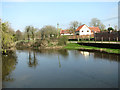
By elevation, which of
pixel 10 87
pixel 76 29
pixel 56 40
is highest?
pixel 76 29

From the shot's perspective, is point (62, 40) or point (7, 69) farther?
point (62, 40)

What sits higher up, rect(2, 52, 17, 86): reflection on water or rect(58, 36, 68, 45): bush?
rect(58, 36, 68, 45): bush

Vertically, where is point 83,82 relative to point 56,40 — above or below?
below

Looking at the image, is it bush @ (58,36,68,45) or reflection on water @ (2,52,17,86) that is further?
bush @ (58,36,68,45)

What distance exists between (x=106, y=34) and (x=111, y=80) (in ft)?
→ 105

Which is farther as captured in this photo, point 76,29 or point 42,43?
point 76,29

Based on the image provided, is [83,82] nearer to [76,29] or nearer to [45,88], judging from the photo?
[45,88]

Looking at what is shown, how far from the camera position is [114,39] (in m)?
36.2

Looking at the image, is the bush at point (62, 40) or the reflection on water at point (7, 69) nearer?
the reflection on water at point (7, 69)

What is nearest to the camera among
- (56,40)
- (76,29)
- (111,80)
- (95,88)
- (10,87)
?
(95,88)

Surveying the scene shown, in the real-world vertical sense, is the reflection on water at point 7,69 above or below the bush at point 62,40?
below

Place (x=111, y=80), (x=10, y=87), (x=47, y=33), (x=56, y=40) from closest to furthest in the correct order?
1. (x=10, y=87)
2. (x=111, y=80)
3. (x=56, y=40)
4. (x=47, y=33)

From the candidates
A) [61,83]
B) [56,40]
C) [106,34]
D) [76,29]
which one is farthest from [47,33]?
[61,83]

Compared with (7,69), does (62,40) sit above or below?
above
